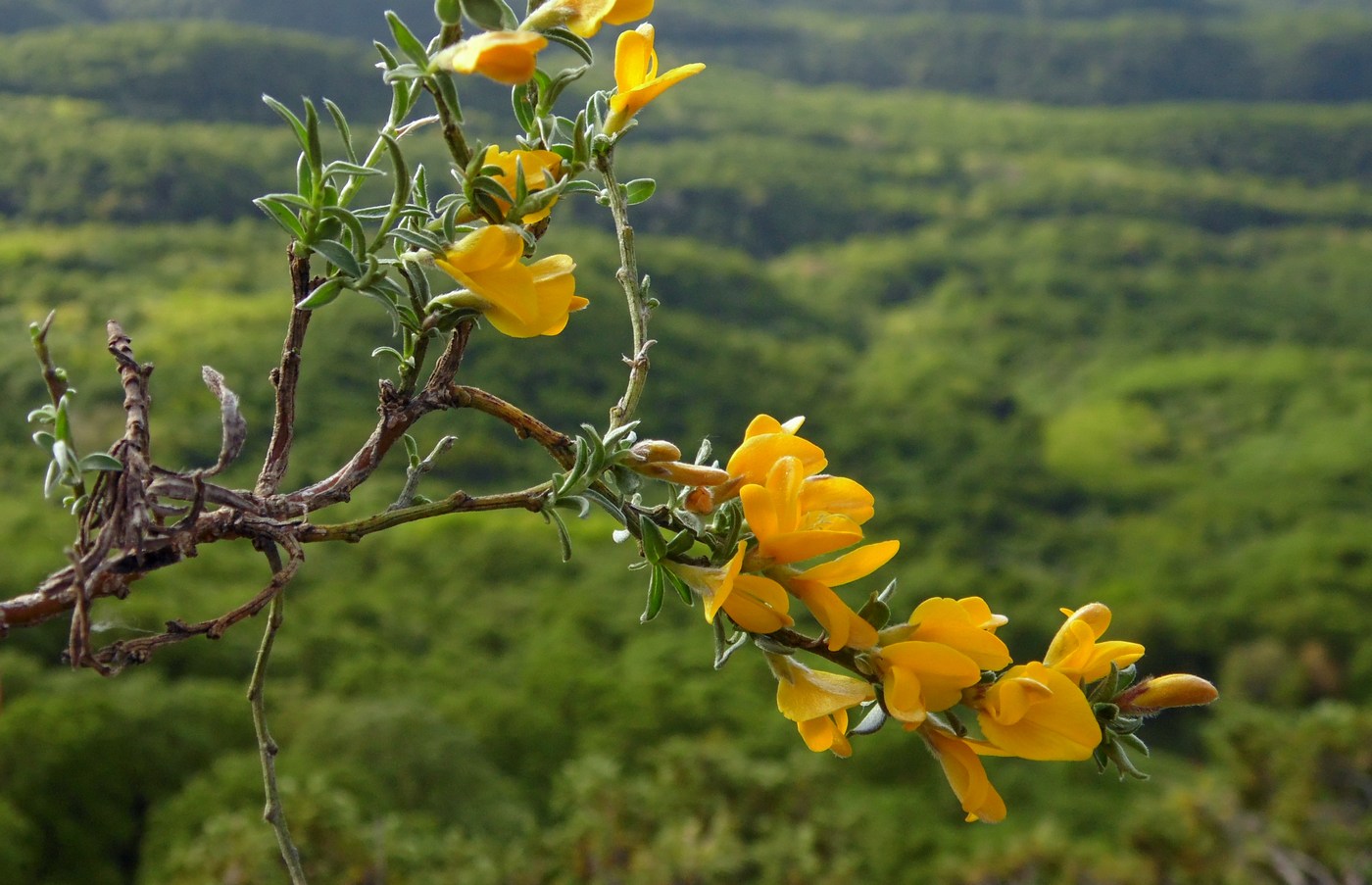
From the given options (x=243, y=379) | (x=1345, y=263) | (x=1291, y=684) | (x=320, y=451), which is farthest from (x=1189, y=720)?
(x=1345, y=263)

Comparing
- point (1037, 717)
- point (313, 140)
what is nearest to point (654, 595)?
point (1037, 717)

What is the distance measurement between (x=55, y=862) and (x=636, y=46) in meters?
20.0

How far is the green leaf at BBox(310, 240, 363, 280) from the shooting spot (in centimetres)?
69

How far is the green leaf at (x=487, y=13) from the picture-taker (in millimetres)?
669

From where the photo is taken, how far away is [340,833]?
371 inches

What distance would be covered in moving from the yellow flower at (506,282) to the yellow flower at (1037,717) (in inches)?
12.8

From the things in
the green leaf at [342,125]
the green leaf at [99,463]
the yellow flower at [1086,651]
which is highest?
the green leaf at [342,125]

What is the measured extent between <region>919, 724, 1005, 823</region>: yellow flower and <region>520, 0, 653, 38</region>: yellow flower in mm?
448

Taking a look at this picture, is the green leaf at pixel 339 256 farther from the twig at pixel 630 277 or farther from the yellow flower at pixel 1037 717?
the yellow flower at pixel 1037 717

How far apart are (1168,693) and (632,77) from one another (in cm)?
51

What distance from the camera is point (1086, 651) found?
2.37 feet

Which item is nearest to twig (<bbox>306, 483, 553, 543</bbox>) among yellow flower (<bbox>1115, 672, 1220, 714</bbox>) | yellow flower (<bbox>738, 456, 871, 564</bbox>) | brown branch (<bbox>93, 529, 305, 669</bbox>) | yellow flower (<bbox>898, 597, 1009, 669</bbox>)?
brown branch (<bbox>93, 529, 305, 669</bbox>)

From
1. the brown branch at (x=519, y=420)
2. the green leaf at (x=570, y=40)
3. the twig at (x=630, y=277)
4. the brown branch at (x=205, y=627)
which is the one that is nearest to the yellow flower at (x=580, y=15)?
the green leaf at (x=570, y=40)

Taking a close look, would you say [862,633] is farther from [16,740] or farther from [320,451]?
[320,451]
